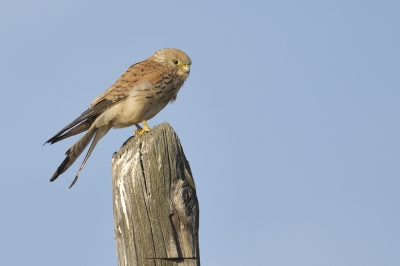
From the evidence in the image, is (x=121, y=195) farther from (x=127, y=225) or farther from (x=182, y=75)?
(x=182, y=75)

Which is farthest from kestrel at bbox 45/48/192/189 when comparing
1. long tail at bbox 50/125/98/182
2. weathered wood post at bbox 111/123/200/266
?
weathered wood post at bbox 111/123/200/266

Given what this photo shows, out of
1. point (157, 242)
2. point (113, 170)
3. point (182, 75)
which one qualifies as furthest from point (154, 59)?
point (157, 242)

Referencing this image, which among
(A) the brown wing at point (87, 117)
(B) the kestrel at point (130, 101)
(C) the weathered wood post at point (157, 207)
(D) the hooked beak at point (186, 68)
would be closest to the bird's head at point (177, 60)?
(D) the hooked beak at point (186, 68)

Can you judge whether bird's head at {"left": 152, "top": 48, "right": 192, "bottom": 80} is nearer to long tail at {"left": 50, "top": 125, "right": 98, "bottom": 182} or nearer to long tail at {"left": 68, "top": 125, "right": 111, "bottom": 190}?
long tail at {"left": 68, "top": 125, "right": 111, "bottom": 190}

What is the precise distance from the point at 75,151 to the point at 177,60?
1.77 metres

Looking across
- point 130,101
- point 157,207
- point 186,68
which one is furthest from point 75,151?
point 157,207

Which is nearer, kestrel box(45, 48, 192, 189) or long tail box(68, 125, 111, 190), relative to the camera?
long tail box(68, 125, 111, 190)

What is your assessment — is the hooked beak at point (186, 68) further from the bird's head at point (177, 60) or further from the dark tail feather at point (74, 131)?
the dark tail feather at point (74, 131)

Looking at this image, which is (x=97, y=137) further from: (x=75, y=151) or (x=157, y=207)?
(x=157, y=207)

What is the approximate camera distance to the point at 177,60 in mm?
5832

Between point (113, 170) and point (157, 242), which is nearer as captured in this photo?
point (157, 242)

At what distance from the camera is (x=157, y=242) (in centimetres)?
252

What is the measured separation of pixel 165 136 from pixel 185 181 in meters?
0.25

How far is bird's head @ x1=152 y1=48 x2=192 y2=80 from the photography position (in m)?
5.78
